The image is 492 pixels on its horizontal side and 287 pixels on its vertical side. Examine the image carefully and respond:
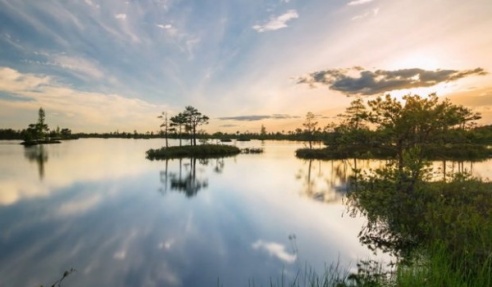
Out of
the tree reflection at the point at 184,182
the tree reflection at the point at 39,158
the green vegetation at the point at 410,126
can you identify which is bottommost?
the tree reflection at the point at 184,182

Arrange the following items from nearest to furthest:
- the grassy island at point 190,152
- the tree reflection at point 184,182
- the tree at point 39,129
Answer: the tree reflection at point 184,182
the grassy island at point 190,152
the tree at point 39,129

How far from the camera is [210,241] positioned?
13.0m

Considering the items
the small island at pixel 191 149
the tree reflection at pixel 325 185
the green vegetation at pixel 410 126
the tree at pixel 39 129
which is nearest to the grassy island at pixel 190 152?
the small island at pixel 191 149

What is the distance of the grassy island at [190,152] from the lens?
5375 cm

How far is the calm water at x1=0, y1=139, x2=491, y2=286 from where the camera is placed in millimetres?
9742

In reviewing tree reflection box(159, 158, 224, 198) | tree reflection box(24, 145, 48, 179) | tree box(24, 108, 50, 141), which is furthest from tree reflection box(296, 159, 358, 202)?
tree box(24, 108, 50, 141)

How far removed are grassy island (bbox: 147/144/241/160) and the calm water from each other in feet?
86.6

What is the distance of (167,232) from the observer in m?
14.1

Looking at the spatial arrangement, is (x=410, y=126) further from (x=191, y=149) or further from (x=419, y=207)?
(x=191, y=149)

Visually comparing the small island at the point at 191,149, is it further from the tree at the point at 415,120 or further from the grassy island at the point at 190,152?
the tree at the point at 415,120

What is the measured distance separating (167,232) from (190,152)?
4601 centimetres

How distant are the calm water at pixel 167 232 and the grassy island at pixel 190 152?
26381 mm

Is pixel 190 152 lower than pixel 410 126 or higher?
lower

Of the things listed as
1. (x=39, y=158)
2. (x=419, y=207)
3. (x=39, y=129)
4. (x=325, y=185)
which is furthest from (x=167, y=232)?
(x=39, y=129)
